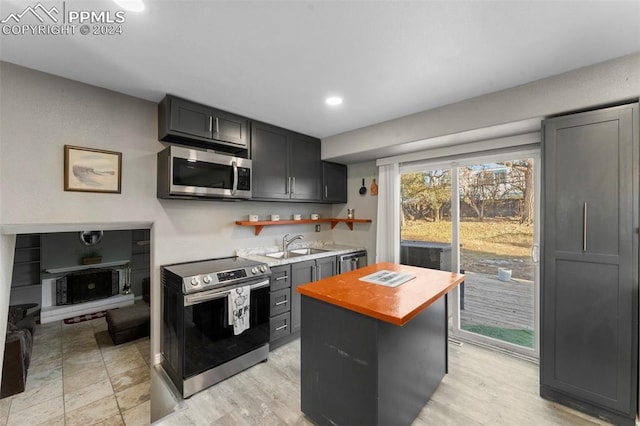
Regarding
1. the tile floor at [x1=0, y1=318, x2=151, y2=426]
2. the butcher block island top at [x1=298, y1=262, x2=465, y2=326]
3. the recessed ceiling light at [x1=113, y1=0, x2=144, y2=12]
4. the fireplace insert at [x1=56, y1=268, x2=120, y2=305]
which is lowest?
the tile floor at [x1=0, y1=318, x2=151, y2=426]

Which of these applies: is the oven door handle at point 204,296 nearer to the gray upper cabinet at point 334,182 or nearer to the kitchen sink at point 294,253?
the kitchen sink at point 294,253

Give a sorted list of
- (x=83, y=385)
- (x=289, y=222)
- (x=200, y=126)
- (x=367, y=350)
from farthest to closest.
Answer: (x=289, y=222) → (x=200, y=126) → (x=83, y=385) → (x=367, y=350)

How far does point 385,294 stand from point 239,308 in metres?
1.34

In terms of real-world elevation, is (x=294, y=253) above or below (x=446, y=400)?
above

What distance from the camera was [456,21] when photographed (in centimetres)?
141

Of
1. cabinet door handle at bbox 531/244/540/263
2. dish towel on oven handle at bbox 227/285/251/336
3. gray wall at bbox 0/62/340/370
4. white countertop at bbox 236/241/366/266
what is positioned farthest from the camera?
white countertop at bbox 236/241/366/266

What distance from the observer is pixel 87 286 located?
441 cm

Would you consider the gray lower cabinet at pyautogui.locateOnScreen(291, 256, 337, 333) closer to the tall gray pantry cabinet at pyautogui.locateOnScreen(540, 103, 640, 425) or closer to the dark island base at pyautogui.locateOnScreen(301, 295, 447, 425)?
the dark island base at pyautogui.locateOnScreen(301, 295, 447, 425)

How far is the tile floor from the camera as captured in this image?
1.97 m

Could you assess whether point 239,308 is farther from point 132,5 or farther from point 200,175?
point 132,5

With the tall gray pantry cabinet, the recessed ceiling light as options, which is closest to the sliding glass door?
the tall gray pantry cabinet

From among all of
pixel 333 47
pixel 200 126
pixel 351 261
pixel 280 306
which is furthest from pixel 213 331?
pixel 333 47

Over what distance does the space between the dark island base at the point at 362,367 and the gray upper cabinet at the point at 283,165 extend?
5.42 feet

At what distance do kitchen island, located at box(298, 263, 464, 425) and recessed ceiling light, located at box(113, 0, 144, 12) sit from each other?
1.81 m
